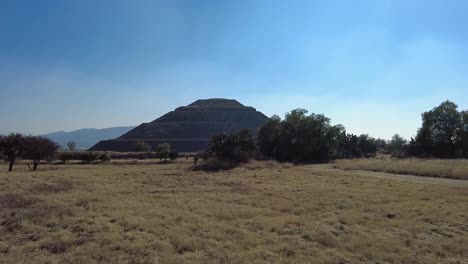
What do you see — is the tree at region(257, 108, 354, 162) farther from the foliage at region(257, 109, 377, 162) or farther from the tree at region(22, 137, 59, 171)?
the tree at region(22, 137, 59, 171)

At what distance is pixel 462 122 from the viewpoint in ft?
224

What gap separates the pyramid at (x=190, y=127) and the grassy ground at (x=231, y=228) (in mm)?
115326

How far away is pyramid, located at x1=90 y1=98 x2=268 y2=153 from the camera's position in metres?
141

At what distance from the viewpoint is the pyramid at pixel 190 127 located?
14062 centimetres

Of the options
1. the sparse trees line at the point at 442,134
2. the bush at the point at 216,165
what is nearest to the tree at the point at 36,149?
the bush at the point at 216,165

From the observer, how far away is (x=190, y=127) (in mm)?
158125

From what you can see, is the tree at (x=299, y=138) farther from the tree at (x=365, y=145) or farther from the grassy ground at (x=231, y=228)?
the grassy ground at (x=231, y=228)

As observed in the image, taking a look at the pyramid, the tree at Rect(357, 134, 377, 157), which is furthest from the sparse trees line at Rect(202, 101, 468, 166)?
the pyramid

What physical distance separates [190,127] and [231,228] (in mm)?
148355

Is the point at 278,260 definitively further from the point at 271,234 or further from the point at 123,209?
the point at 123,209

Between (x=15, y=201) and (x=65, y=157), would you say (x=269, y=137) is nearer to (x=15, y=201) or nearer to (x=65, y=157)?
(x=65, y=157)

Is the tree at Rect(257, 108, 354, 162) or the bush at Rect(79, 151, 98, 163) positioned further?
the bush at Rect(79, 151, 98, 163)

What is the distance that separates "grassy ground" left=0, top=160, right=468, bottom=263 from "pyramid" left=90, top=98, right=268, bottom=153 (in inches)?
4540

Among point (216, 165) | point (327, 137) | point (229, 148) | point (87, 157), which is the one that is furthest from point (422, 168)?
point (87, 157)
